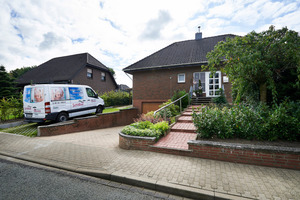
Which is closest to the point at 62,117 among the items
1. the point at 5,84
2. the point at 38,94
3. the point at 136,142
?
the point at 38,94

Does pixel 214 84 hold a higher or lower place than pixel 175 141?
higher

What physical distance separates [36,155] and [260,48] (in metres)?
7.63

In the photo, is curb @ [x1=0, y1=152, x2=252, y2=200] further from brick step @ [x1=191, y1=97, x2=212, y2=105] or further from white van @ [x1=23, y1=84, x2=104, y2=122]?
brick step @ [x1=191, y1=97, x2=212, y2=105]

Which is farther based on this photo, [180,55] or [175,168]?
[180,55]

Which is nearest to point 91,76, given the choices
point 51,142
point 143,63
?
point 143,63

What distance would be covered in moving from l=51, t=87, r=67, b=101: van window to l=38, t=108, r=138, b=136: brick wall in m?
1.37

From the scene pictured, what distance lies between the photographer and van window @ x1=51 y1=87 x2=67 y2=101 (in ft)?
25.0

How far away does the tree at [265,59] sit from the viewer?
4141 millimetres

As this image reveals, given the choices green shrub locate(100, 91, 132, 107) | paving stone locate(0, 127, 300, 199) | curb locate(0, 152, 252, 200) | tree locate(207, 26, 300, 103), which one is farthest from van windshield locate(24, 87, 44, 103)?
tree locate(207, 26, 300, 103)

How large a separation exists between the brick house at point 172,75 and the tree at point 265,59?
6.27m

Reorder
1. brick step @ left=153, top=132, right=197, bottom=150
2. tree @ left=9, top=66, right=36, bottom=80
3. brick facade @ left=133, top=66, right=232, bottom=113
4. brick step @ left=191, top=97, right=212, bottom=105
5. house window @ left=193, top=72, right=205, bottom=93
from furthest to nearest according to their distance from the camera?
tree @ left=9, top=66, right=36, bottom=80, brick facade @ left=133, top=66, right=232, bottom=113, house window @ left=193, top=72, right=205, bottom=93, brick step @ left=191, top=97, right=212, bottom=105, brick step @ left=153, top=132, right=197, bottom=150

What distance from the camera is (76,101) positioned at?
8.79 m

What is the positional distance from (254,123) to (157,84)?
370 inches

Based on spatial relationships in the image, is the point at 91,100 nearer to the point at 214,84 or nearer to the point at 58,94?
the point at 58,94
